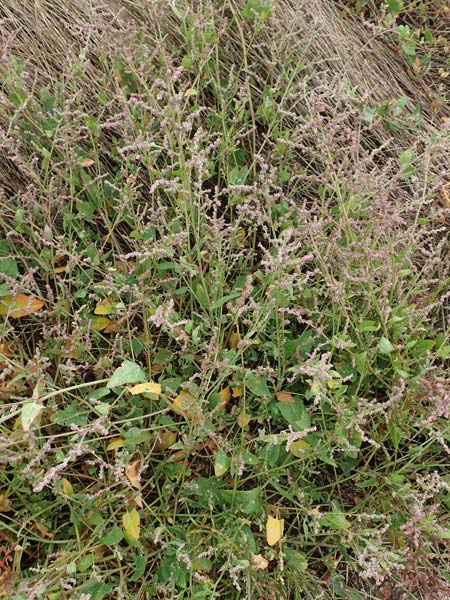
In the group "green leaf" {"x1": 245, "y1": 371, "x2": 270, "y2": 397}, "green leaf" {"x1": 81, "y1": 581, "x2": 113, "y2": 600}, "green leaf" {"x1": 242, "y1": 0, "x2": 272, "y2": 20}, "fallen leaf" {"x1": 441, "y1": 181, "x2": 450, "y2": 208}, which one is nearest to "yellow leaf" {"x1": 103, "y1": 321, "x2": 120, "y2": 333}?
"green leaf" {"x1": 245, "y1": 371, "x2": 270, "y2": 397}

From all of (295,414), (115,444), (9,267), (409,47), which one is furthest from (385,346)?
(409,47)

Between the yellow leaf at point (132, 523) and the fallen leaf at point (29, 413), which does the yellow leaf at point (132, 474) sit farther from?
the fallen leaf at point (29, 413)

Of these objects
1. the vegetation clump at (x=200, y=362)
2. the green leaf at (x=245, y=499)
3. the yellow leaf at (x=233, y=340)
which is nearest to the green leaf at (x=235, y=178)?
the vegetation clump at (x=200, y=362)

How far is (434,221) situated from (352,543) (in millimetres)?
1246

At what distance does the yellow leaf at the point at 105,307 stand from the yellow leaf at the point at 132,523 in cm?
56

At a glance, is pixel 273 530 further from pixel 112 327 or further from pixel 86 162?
pixel 86 162

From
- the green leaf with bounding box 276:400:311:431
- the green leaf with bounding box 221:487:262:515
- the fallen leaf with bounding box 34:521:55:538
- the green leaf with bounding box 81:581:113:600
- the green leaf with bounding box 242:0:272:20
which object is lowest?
the fallen leaf with bounding box 34:521:55:538

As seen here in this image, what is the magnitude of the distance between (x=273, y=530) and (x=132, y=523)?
1.24 feet

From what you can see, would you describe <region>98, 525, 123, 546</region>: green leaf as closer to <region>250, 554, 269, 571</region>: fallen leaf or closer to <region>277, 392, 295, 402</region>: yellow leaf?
<region>250, 554, 269, 571</region>: fallen leaf

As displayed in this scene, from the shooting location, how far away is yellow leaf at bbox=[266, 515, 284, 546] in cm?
155

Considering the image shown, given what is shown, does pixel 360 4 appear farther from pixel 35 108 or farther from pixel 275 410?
pixel 275 410

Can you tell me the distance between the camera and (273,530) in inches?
61.6

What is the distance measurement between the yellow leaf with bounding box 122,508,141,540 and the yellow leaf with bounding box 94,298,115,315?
22.0 inches

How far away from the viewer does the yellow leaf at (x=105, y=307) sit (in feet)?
5.55
